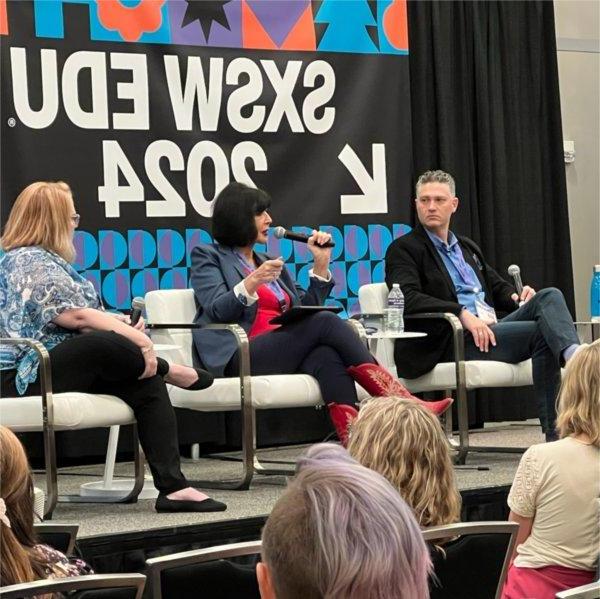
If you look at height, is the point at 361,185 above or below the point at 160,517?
above

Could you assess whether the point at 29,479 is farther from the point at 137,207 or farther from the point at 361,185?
the point at 361,185

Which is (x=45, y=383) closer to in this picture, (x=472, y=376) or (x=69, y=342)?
(x=69, y=342)

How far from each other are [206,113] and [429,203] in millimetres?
1081

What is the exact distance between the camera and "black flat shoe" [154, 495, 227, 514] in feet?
11.9

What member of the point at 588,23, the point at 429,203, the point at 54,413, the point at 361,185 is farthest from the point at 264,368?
the point at 588,23

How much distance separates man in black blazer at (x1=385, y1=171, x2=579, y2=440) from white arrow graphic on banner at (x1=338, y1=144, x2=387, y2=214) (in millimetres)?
577

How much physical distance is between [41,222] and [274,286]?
3.75ft

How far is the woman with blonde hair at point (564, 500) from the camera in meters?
2.44

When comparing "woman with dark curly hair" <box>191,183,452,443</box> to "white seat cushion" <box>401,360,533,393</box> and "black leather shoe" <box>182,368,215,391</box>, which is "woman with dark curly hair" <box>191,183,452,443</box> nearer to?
"black leather shoe" <box>182,368,215,391</box>

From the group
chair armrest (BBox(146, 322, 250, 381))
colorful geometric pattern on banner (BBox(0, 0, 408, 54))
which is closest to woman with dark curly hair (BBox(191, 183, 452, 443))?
chair armrest (BBox(146, 322, 250, 381))

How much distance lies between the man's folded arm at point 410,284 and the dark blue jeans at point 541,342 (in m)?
0.18

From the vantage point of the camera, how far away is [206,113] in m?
5.32

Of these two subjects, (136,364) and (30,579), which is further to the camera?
(136,364)

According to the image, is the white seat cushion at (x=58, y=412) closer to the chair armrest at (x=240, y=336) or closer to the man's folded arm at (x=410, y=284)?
the chair armrest at (x=240, y=336)
